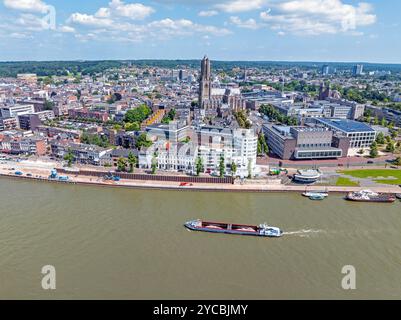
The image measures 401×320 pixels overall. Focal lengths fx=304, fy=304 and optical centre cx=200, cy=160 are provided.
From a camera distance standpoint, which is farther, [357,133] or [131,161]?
[357,133]

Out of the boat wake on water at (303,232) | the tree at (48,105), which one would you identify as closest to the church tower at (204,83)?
the tree at (48,105)

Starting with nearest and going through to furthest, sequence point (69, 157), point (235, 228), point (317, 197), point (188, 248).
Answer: point (188, 248) → point (235, 228) → point (317, 197) → point (69, 157)

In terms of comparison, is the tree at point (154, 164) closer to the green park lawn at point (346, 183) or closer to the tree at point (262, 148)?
the tree at point (262, 148)

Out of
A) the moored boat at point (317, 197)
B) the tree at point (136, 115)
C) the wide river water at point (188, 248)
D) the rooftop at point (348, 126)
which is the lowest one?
the wide river water at point (188, 248)

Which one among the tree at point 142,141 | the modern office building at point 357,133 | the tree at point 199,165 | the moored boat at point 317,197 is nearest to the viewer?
the moored boat at point 317,197

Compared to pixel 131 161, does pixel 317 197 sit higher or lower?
lower

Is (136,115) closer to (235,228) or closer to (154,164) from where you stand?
(154,164)

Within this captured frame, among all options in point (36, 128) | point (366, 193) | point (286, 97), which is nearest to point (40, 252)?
point (366, 193)

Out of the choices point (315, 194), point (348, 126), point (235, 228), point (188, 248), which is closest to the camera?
point (188, 248)

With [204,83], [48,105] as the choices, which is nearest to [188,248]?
[204,83]
